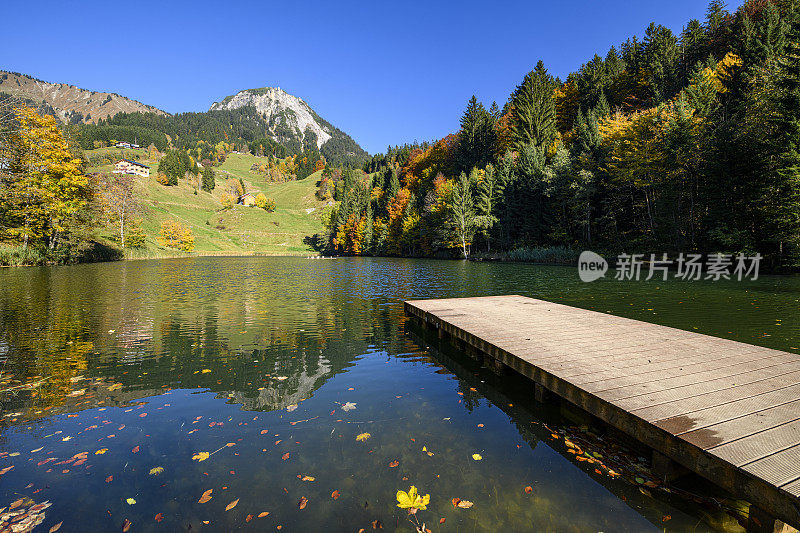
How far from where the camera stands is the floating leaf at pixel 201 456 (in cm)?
468

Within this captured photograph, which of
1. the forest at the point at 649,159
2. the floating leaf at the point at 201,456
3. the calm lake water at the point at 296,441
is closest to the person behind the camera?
the calm lake water at the point at 296,441

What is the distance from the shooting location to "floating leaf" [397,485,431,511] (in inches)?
150

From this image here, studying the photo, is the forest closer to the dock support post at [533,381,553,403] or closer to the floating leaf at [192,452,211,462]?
the dock support post at [533,381,553,403]

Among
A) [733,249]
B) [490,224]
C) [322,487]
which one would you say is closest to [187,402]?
[322,487]

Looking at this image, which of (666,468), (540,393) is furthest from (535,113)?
(666,468)

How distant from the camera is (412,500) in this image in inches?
154

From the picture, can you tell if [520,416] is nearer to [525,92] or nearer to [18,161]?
[18,161]

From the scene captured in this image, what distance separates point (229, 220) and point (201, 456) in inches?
4677

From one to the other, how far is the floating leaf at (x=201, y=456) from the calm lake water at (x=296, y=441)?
3 cm

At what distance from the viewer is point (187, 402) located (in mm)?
6473

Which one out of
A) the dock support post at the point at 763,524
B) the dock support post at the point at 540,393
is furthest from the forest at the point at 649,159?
the dock support post at the point at 763,524

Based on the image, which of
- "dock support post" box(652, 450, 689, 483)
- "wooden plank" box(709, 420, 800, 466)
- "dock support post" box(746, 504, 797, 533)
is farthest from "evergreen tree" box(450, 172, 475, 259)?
"dock support post" box(746, 504, 797, 533)

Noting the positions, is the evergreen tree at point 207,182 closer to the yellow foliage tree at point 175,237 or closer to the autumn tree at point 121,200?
the yellow foliage tree at point 175,237

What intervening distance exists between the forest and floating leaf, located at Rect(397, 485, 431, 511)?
35.4m
